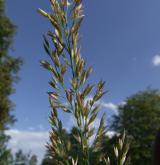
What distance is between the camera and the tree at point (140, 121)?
5406 centimetres

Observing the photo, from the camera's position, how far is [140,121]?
56406 mm

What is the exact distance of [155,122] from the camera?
56219mm

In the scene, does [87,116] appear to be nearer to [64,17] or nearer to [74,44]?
[74,44]

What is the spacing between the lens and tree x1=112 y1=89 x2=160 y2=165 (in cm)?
5406

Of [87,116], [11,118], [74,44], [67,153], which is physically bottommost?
[67,153]

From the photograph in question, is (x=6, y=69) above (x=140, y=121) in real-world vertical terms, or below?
below

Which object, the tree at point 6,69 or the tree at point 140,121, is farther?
the tree at point 140,121

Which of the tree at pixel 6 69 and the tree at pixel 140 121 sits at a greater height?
the tree at pixel 140 121

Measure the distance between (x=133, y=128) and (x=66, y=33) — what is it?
2149 inches

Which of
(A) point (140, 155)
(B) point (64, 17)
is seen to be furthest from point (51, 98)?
(A) point (140, 155)

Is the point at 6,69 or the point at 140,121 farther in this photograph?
the point at 140,121

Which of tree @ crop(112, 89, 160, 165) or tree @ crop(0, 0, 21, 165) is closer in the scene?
tree @ crop(0, 0, 21, 165)

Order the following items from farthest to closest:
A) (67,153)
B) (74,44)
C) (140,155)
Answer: (140,155)
(74,44)
(67,153)

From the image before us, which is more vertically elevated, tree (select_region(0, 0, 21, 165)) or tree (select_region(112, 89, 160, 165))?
tree (select_region(112, 89, 160, 165))
